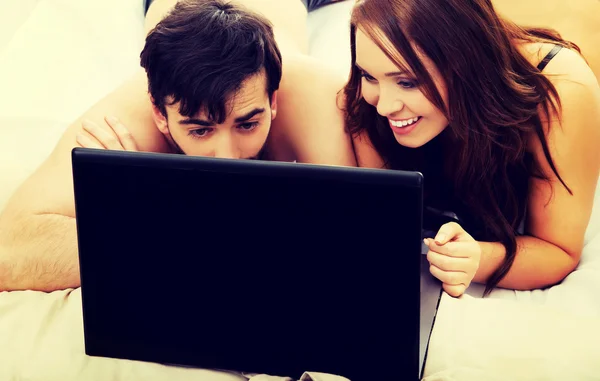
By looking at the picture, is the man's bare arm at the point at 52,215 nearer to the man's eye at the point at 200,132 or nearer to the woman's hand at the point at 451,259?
the man's eye at the point at 200,132

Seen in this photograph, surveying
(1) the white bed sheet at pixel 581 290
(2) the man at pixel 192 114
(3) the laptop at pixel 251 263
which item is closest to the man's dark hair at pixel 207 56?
(2) the man at pixel 192 114

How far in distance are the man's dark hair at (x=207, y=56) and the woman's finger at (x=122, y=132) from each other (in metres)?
0.12

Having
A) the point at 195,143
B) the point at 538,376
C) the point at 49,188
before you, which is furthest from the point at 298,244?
the point at 49,188

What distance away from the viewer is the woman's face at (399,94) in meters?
1.14

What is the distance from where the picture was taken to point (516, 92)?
1190 mm

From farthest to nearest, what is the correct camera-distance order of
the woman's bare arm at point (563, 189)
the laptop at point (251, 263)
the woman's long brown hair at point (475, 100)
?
1. the woman's bare arm at point (563, 189)
2. the woman's long brown hair at point (475, 100)
3. the laptop at point (251, 263)

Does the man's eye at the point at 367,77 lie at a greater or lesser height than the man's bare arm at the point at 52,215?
greater

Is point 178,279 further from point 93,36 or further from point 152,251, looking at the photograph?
point 93,36

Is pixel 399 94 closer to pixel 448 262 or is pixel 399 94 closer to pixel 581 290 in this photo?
pixel 448 262

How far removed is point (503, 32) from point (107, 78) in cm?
111

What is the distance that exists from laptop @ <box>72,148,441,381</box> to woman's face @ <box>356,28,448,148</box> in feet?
1.51

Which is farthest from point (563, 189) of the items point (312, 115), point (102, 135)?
point (102, 135)

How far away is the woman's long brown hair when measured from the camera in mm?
1116

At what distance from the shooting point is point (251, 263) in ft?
2.65
